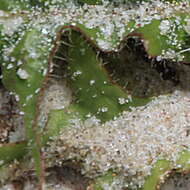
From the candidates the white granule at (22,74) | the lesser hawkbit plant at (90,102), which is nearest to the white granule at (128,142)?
the lesser hawkbit plant at (90,102)

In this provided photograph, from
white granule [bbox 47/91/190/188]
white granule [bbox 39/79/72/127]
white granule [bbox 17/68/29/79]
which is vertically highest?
white granule [bbox 17/68/29/79]

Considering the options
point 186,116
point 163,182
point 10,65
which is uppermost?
point 10,65

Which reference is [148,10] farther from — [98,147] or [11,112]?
Answer: [11,112]

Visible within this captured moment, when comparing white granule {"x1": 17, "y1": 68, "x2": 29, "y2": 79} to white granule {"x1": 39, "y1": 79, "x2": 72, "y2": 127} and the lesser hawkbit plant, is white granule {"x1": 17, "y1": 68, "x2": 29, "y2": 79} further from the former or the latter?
white granule {"x1": 39, "y1": 79, "x2": 72, "y2": 127}

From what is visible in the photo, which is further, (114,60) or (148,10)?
(114,60)

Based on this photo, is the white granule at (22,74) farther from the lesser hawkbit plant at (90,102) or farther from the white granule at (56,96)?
the white granule at (56,96)

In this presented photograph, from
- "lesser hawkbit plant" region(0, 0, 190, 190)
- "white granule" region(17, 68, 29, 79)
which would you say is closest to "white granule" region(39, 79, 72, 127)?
"lesser hawkbit plant" region(0, 0, 190, 190)

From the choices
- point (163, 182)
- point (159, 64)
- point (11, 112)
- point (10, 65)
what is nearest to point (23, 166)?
point (11, 112)

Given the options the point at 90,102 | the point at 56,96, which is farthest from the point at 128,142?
the point at 56,96
